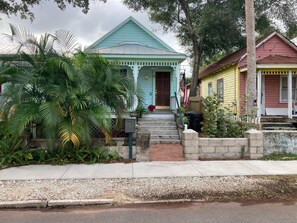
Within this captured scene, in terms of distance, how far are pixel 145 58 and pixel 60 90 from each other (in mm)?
6596

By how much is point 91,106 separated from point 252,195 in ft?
16.2

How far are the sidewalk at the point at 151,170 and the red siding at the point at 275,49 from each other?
358 inches

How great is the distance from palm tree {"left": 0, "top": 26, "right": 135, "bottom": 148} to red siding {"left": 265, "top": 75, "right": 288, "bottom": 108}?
→ 384 inches

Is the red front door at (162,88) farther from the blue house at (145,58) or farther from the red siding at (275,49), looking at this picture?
the red siding at (275,49)

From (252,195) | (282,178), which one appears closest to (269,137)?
(282,178)

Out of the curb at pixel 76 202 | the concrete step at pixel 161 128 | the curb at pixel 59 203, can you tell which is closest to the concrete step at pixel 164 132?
the concrete step at pixel 161 128

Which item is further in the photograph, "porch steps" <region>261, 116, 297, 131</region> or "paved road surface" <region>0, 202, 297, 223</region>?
"porch steps" <region>261, 116, 297, 131</region>

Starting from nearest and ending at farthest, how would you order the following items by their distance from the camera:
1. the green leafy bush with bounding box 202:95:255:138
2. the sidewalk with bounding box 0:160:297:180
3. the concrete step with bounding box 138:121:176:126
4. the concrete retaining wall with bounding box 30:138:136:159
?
the sidewalk with bounding box 0:160:297:180 < the concrete retaining wall with bounding box 30:138:136:159 < the green leafy bush with bounding box 202:95:255:138 < the concrete step with bounding box 138:121:176:126

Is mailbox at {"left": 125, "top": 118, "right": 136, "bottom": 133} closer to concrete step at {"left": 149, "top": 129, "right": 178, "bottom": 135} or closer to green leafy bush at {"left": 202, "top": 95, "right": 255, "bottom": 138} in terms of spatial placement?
green leafy bush at {"left": 202, "top": 95, "right": 255, "bottom": 138}

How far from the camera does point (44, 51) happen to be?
8781 millimetres

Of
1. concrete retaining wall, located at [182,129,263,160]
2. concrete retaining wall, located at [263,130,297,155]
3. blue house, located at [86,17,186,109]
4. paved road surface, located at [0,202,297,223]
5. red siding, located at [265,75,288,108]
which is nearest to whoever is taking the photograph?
paved road surface, located at [0,202,297,223]

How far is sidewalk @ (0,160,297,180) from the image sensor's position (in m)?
7.00

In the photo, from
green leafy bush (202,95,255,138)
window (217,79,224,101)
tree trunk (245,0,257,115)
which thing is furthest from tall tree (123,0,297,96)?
green leafy bush (202,95,255,138)

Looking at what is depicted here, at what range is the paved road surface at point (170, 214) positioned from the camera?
14.9 ft
